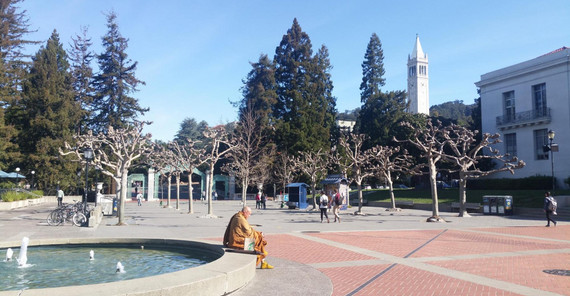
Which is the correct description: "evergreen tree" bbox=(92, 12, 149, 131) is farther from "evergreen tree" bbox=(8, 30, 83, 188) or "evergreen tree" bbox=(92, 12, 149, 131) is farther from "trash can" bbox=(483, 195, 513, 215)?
"trash can" bbox=(483, 195, 513, 215)

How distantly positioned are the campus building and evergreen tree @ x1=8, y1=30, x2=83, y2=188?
167 feet

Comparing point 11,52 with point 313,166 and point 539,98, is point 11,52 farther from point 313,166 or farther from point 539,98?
point 539,98

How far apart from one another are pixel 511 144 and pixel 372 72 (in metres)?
28.9

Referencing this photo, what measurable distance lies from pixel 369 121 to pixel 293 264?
173 feet

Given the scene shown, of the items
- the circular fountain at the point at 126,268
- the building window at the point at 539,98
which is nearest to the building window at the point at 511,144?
the building window at the point at 539,98

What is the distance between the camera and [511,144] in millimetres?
44438

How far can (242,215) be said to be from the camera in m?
9.01

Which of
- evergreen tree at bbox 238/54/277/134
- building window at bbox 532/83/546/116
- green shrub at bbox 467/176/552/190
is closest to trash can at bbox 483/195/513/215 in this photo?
green shrub at bbox 467/176/552/190

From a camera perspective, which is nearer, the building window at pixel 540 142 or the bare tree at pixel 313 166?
the bare tree at pixel 313 166

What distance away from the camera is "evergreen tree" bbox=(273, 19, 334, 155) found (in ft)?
181

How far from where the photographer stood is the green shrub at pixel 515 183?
125 feet

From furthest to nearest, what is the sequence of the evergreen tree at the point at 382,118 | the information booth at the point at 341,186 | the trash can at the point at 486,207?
the evergreen tree at the point at 382,118, the information booth at the point at 341,186, the trash can at the point at 486,207

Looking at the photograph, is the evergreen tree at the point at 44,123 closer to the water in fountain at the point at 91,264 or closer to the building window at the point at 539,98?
the water in fountain at the point at 91,264

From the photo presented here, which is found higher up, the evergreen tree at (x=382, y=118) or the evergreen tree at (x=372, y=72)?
the evergreen tree at (x=372, y=72)
